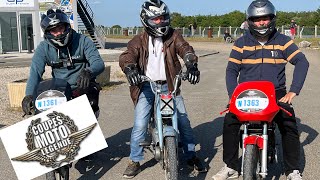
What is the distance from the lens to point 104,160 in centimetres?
589

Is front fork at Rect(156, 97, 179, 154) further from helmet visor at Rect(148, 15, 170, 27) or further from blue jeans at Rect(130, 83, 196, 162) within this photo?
helmet visor at Rect(148, 15, 170, 27)

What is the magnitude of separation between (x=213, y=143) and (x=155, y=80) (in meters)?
1.95

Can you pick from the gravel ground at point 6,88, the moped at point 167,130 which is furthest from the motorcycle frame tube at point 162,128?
the gravel ground at point 6,88

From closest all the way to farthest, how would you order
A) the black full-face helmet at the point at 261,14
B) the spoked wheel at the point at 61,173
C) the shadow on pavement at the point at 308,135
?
the black full-face helmet at the point at 261,14
the spoked wheel at the point at 61,173
the shadow on pavement at the point at 308,135

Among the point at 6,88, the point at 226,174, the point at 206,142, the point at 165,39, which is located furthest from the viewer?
the point at 6,88

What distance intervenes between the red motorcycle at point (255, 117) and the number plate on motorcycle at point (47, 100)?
5.24 feet

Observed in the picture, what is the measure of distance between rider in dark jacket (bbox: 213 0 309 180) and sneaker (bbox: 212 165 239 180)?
0.19 m

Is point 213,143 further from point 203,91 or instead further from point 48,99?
point 203,91

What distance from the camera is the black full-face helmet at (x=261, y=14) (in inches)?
172

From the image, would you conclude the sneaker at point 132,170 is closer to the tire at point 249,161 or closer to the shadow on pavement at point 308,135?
the tire at point 249,161

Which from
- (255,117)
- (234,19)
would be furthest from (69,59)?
(234,19)

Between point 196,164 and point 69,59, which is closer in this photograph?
point 69,59

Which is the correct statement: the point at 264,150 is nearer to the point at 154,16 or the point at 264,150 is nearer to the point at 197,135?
the point at 154,16

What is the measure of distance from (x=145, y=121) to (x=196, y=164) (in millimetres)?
765
